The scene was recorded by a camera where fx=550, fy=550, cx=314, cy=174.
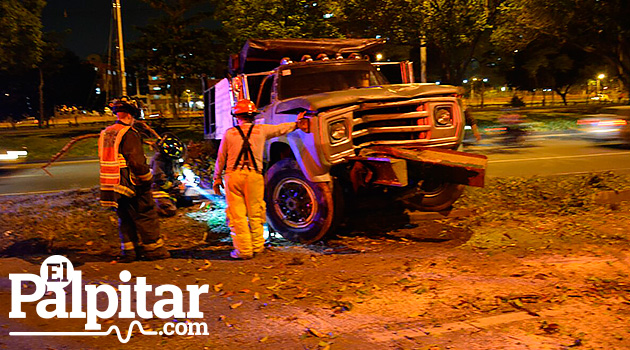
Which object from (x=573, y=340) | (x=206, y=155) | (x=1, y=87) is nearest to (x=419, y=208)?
(x=573, y=340)

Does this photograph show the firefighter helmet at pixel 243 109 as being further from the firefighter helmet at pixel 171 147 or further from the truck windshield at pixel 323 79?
the firefighter helmet at pixel 171 147

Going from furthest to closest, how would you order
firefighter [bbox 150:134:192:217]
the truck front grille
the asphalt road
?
the asphalt road → firefighter [bbox 150:134:192:217] → the truck front grille

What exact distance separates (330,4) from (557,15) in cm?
1064

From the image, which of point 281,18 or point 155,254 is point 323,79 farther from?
A: point 281,18

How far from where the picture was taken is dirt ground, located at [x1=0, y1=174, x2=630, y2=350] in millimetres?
4094

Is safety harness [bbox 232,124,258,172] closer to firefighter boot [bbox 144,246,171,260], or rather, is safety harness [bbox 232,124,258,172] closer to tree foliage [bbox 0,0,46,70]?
firefighter boot [bbox 144,246,171,260]

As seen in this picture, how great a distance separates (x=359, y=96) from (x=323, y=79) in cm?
196

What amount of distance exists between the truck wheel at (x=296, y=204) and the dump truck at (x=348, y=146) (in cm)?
1

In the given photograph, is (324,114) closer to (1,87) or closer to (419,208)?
(419,208)

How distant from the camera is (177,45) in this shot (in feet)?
88.2

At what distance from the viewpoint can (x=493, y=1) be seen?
23.8 meters

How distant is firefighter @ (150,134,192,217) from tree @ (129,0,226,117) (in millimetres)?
18861

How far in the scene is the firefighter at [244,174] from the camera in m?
6.10

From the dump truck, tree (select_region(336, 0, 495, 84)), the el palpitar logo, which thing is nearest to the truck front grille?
the dump truck
